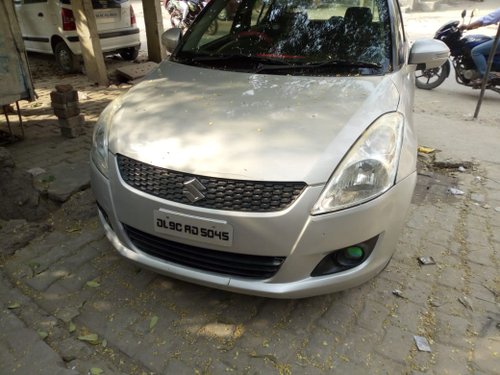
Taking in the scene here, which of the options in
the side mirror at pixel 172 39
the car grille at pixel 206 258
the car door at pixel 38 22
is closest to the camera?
the car grille at pixel 206 258

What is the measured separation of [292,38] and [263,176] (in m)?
1.63

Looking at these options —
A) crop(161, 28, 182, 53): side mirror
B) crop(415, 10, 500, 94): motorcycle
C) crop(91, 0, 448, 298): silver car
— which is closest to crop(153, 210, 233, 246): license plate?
crop(91, 0, 448, 298): silver car

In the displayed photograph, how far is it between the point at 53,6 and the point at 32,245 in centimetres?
623

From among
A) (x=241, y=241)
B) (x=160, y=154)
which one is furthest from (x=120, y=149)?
(x=241, y=241)

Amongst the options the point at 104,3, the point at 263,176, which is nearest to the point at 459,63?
the point at 104,3

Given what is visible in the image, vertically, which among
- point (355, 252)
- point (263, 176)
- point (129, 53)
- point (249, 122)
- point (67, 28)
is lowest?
point (129, 53)

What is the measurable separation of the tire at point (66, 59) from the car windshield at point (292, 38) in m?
5.07

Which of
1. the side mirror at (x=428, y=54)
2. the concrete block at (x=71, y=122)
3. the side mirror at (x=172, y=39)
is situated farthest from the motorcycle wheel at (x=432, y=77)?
the concrete block at (x=71, y=122)

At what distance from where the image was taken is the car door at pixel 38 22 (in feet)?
25.2

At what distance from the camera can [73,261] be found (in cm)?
275

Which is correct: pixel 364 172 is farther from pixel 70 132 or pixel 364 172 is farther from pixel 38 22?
pixel 38 22

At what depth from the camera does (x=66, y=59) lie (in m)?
7.89

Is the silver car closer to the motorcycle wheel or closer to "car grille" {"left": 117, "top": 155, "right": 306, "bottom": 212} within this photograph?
"car grille" {"left": 117, "top": 155, "right": 306, "bottom": 212}

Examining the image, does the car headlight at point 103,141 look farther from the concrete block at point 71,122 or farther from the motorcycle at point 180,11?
the motorcycle at point 180,11
